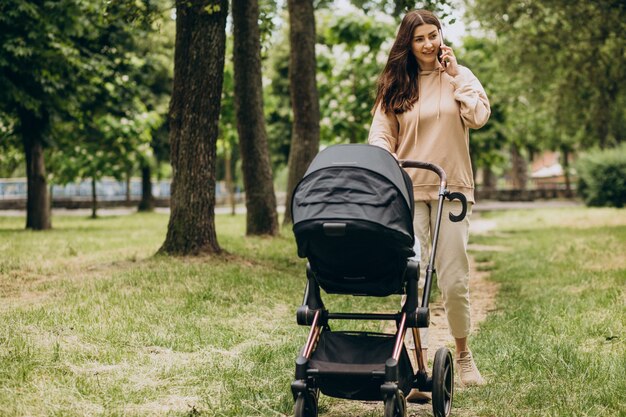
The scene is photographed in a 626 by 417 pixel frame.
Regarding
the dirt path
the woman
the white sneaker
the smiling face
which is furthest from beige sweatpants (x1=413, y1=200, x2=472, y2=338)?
the smiling face

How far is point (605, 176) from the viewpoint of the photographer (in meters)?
34.3

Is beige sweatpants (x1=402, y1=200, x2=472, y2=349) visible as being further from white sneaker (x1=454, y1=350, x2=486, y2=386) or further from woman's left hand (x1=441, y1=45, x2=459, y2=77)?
woman's left hand (x1=441, y1=45, x2=459, y2=77)

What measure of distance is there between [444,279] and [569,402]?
1.01 metres

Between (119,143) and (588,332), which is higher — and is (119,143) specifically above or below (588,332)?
above

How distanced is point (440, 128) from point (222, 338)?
102 inches

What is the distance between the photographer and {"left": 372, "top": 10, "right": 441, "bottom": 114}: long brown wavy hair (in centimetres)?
505

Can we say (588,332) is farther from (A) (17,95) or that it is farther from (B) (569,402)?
(A) (17,95)

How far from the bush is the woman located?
100 feet

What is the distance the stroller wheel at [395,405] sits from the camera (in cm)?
386

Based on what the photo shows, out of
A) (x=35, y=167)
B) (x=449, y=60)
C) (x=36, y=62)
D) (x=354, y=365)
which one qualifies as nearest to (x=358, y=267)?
(x=354, y=365)

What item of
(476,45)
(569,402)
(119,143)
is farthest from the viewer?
→ (476,45)

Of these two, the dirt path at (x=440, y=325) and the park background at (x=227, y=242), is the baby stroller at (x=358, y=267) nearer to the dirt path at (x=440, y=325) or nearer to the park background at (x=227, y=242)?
the dirt path at (x=440, y=325)

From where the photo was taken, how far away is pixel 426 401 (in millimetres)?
4801

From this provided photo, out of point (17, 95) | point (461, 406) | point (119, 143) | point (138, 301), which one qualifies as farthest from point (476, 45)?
point (461, 406)
